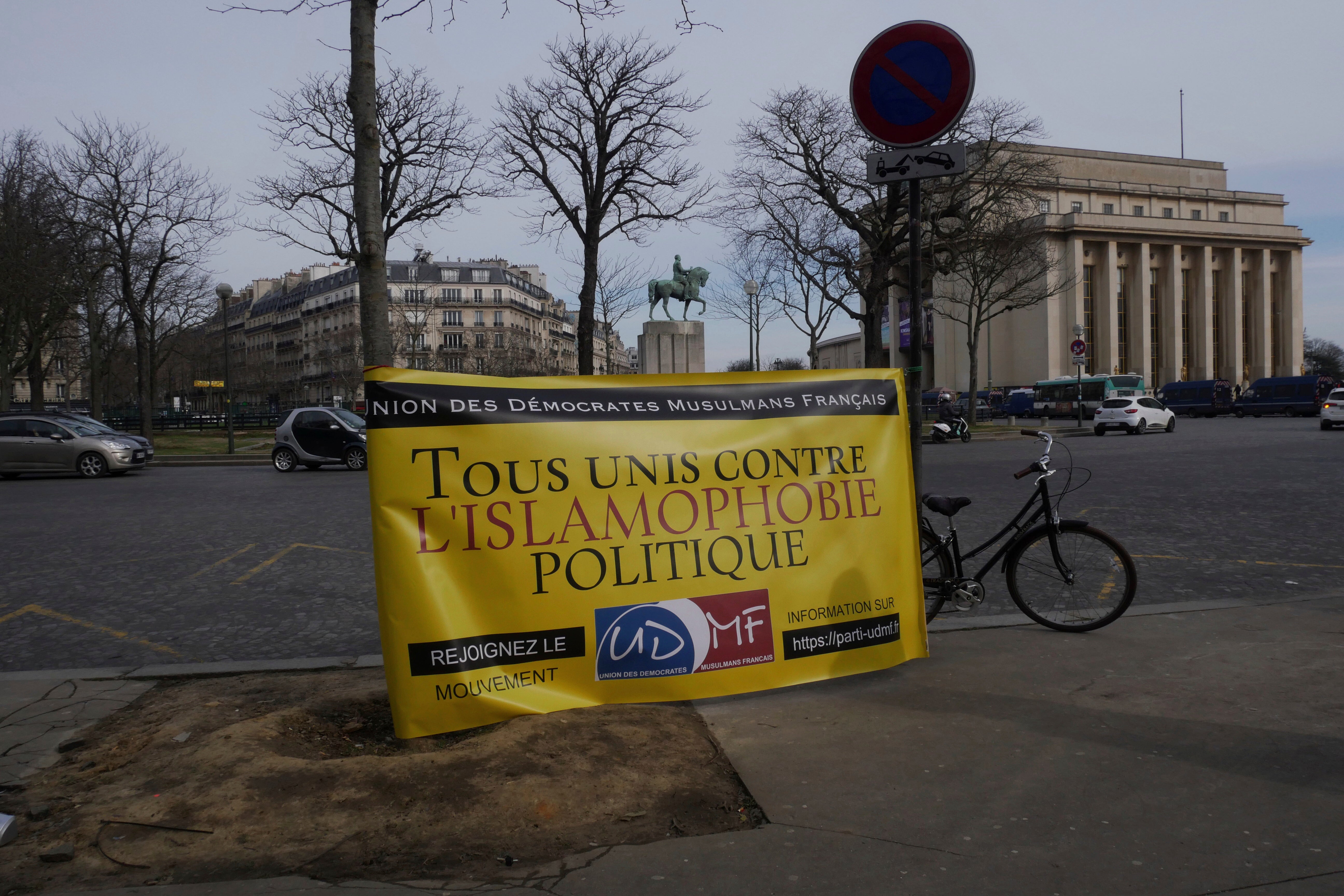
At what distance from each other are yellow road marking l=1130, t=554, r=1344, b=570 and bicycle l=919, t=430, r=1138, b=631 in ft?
7.23

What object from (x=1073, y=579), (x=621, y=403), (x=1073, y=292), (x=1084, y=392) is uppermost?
(x=1073, y=292)

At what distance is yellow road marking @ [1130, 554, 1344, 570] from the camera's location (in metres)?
7.24

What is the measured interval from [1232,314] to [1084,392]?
124ft

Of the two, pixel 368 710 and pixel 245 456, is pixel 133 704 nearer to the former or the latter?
pixel 368 710

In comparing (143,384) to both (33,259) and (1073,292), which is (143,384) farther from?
(1073,292)

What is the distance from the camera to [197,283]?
1699 inches

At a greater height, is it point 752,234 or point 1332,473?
point 752,234

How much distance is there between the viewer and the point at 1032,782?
3297 mm

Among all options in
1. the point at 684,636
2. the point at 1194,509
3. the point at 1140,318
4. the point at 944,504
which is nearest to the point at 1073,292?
the point at 1140,318

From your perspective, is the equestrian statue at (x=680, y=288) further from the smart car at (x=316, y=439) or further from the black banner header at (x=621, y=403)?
the black banner header at (x=621, y=403)

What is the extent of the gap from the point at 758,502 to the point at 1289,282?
328 ft

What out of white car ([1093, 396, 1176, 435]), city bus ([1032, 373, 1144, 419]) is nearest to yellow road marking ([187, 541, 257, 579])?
white car ([1093, 396, 1176, 435])

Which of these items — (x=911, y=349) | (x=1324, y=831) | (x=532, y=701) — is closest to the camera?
(x=1324, y=831)

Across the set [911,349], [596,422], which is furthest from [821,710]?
[911,349]
